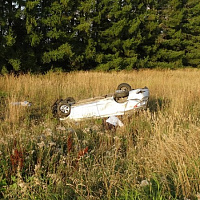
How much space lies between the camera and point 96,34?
17672mm

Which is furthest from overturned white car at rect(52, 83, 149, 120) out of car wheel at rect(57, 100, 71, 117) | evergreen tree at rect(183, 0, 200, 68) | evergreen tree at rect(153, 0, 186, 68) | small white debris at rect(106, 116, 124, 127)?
evergreen tree at rect(183, 0, 200, 68)

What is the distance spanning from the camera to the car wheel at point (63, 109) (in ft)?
17.1

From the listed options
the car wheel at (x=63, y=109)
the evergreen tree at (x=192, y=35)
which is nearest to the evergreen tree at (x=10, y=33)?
the car wheel at (x=63, y=109)

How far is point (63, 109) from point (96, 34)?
13.6m

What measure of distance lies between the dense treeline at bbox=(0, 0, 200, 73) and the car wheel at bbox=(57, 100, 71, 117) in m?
8.16

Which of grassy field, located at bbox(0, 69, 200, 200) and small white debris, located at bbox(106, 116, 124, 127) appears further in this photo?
small white debris, located at bbox(106, 116, 124, 127)

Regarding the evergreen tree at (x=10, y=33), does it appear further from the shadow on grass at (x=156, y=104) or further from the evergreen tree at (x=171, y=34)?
the evergreen tree at (x=171, y=34)

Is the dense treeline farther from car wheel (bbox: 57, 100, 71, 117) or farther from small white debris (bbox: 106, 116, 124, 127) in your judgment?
small white debris (bbox: 106, 116, 124, 127)

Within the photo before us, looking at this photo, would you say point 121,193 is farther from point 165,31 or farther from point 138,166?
point 165,31

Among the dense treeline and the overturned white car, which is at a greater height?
the dense treeline

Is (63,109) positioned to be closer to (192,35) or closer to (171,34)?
(171,34)

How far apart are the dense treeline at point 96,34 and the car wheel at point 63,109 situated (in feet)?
26.8

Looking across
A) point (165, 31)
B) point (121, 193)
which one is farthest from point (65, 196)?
point (165, 31)

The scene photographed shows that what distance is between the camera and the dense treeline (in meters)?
12.8
